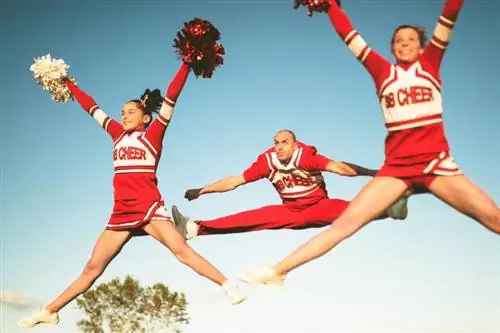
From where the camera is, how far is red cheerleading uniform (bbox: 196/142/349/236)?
7.38 m

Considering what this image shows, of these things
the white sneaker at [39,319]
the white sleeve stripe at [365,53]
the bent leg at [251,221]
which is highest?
the white sleeve stripe at [365,53]

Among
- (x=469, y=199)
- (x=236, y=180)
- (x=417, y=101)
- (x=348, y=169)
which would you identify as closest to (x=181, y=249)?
(x=236, y=180)

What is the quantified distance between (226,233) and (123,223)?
1359 millimetres

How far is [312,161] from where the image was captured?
7371mm

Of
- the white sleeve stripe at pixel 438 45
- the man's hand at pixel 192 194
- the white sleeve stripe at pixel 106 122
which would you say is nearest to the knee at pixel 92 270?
the man's hand at pixel 192 194

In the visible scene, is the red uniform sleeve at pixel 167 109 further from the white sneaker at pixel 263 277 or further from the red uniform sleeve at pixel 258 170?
the white sneaker at pixel 263 277

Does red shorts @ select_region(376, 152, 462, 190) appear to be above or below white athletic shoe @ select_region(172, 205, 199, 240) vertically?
below

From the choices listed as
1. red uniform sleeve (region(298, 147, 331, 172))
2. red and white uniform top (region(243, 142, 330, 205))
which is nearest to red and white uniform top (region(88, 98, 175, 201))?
red and white uniform top (region(243, 142, 330, 205))

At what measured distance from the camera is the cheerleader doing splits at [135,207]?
689 cm

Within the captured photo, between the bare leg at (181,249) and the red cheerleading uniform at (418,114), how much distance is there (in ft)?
7.14

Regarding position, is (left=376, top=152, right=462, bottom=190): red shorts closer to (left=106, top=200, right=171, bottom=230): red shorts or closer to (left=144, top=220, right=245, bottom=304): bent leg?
(left=144, top=220, right=245, bottom=304): bent leg

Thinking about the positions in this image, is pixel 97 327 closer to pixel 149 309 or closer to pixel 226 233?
pixel 149 309

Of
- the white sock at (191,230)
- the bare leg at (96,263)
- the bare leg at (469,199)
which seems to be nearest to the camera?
the bare leg at (469,199)

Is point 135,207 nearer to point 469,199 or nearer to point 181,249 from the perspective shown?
point 181,249
